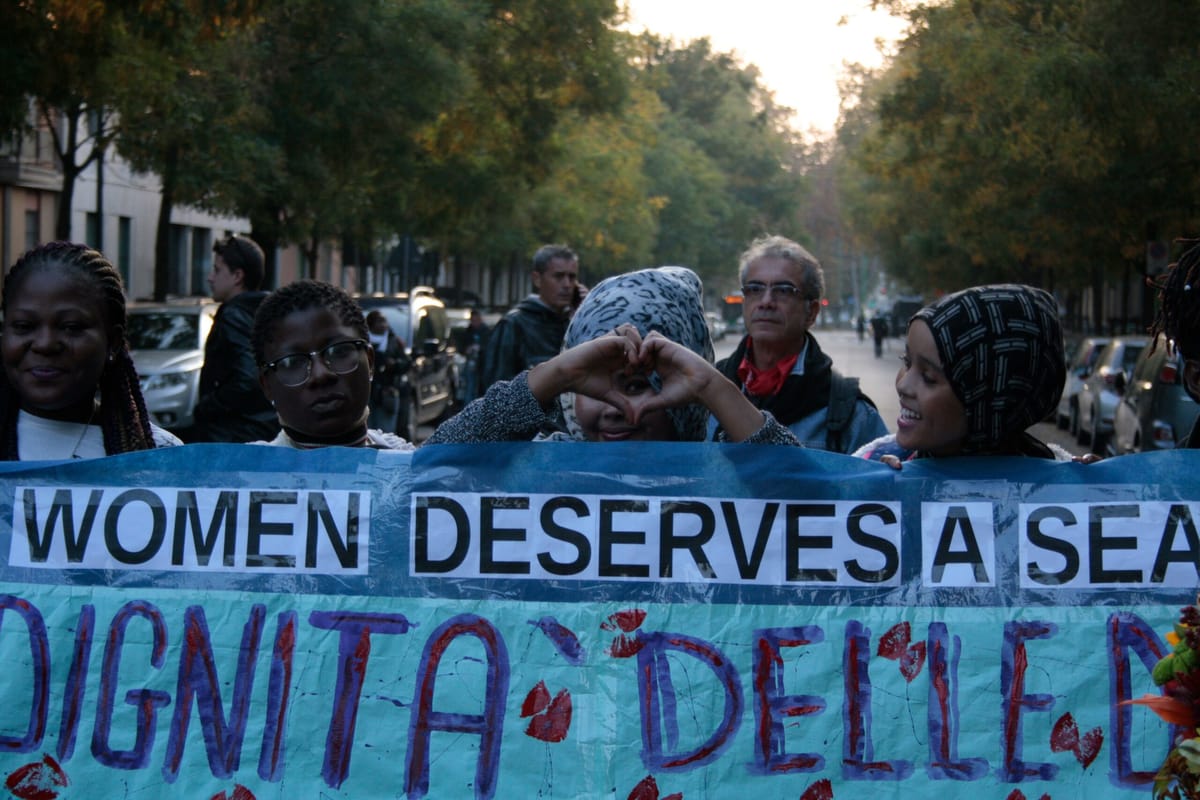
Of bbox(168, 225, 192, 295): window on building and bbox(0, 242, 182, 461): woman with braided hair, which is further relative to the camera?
bbox(168, 225, 192, 295): window on building

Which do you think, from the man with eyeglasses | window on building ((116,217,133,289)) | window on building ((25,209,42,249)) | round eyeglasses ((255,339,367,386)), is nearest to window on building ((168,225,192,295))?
window on building ((116,217,133,289))

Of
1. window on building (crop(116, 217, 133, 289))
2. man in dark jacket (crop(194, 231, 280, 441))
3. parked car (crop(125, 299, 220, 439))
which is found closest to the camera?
man in dark jacket (crop(194, 231, 280, 441))

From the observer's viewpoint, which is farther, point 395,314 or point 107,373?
point 395,314

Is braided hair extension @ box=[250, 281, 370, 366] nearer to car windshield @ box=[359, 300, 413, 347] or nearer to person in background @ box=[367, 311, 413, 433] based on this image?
person in background @ box=[367, 311, 413, 433]

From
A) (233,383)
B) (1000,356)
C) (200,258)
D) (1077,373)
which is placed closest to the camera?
(1000,356)

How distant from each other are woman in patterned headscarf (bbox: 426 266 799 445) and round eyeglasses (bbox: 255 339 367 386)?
561mm

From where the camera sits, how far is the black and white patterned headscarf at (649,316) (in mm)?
3150

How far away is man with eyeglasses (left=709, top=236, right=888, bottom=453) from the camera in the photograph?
15.2 ft

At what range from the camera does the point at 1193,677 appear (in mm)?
2305

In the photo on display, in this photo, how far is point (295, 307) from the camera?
3.80 meters

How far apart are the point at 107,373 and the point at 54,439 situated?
0.19 metres

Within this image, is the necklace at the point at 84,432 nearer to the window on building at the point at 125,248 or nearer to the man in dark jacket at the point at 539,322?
the man in dark jacket at the point at 539,322

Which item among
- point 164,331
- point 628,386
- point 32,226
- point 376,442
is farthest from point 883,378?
point 628,386

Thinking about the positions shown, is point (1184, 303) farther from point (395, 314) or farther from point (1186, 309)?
point (395, 314)
